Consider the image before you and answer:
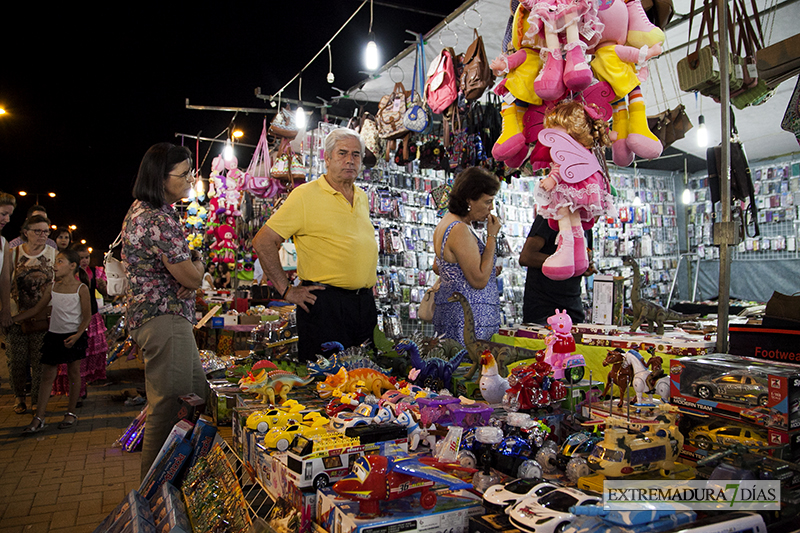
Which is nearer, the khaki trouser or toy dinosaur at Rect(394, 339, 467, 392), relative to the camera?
toy dinosaur at Rect(394, 339, 467, 392)

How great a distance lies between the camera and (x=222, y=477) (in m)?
1.54

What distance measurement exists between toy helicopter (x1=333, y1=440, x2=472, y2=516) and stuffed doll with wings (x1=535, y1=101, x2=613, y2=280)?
41.2 inches

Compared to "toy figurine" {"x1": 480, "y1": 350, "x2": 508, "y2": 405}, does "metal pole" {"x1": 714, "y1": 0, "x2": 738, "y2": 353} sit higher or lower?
higher

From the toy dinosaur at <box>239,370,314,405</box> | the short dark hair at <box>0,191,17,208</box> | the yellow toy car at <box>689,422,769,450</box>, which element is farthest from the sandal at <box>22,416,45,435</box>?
the yellow toy car at <box>689,422,769,450</box>

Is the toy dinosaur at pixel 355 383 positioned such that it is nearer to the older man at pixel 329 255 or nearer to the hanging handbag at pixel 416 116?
the older man at pixel 329 255

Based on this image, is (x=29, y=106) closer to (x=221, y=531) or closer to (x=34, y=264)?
(x=34, y=264)

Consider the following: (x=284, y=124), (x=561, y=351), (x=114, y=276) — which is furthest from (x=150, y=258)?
(x=114, y=276)

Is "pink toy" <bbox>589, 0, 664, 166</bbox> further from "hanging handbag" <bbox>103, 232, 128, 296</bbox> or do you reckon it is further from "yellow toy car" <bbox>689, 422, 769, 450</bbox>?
"hanging handbag" <bbox>103, 232, 128, 296</bbox>

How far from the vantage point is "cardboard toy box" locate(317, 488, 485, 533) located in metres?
0.84

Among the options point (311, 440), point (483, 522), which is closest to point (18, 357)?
point (311, 440)

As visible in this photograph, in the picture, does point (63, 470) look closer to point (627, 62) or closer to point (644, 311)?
point (644, 311)

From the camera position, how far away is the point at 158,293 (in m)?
2.37

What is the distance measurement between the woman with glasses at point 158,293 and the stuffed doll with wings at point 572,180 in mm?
1645

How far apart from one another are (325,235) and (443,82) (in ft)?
5.93
